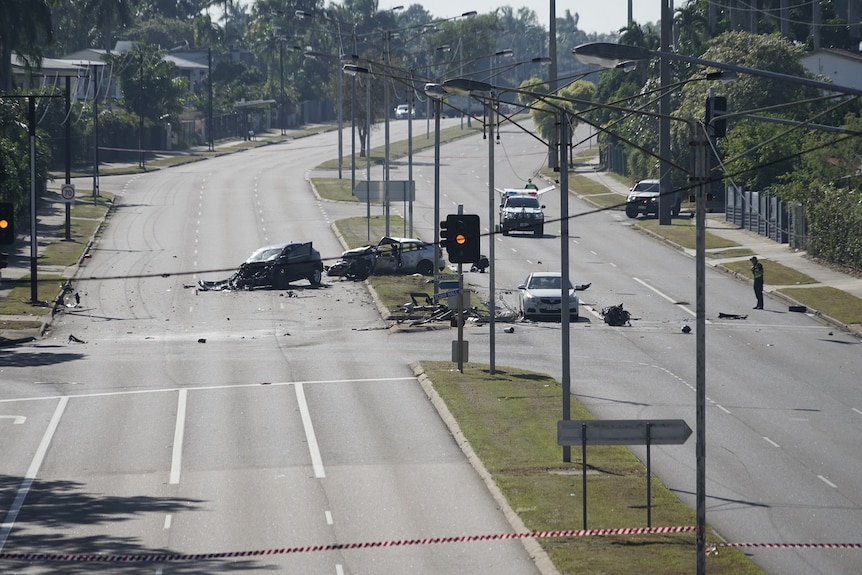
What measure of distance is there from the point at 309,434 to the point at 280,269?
25.5m

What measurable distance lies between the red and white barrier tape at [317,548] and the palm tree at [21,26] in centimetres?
5957

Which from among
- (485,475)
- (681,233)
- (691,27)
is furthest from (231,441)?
(691,27)

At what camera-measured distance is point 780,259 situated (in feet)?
200

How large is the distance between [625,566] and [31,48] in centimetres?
6506

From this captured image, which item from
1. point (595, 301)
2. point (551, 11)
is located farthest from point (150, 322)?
point (551, 11)

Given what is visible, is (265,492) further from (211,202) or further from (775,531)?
(211,202)

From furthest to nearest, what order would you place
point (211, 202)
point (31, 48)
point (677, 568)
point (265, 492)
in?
point (211, 202)
point (31, 48)
point (265, 492)
point (677, 568)

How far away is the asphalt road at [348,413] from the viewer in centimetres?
2336

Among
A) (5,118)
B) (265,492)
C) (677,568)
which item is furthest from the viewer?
(5,118)

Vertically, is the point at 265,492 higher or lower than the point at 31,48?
lower

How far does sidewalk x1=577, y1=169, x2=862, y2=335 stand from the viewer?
5300 cm

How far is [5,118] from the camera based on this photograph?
67688 mm

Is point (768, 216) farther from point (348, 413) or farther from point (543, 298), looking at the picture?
point (348, 413)

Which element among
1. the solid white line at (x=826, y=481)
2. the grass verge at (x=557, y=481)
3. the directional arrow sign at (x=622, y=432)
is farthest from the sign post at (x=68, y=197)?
the directional arrow sign at (x=622, y=432)
